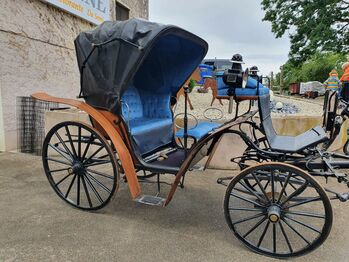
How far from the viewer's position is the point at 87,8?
6559 mm

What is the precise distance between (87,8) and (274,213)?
6171 millimetres

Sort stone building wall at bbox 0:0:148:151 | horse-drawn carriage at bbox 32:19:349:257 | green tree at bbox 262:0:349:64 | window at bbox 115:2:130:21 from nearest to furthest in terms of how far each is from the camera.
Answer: horse-drawn carriage at bbox 32:19:349:257 < stone building wall at bbox 0:0:148:151 < window at bbox 115:2:130:21 < green tree at bbox 262:0:349:64

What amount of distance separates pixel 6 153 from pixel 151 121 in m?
3.04

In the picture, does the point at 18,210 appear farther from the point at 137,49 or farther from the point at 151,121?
the point at 137,49

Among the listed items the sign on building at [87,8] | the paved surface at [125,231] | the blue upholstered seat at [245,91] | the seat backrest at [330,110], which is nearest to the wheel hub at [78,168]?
the paved surface at [125,231]

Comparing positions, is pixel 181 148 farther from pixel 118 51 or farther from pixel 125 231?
pixel 118 51

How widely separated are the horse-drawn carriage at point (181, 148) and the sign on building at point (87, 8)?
3.44m

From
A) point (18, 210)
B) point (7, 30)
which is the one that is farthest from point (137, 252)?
point (7, 30)

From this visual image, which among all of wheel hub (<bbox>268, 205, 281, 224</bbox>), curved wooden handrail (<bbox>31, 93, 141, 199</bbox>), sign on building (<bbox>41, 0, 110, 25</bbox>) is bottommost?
wheel hub (<bbox>268, 205, 281, 224</bbox>)

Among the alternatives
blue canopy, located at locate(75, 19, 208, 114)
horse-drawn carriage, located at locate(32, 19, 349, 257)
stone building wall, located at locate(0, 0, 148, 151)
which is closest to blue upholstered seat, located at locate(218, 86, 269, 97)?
horse-drawn carriage, located at locate(32, 19, 349, 257)

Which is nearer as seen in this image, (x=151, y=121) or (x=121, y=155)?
(x=121, y=155)

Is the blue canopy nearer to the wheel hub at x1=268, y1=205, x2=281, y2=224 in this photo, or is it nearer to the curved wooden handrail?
the curved wooden handrail

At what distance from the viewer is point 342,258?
220 cm

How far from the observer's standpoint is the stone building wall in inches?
190
